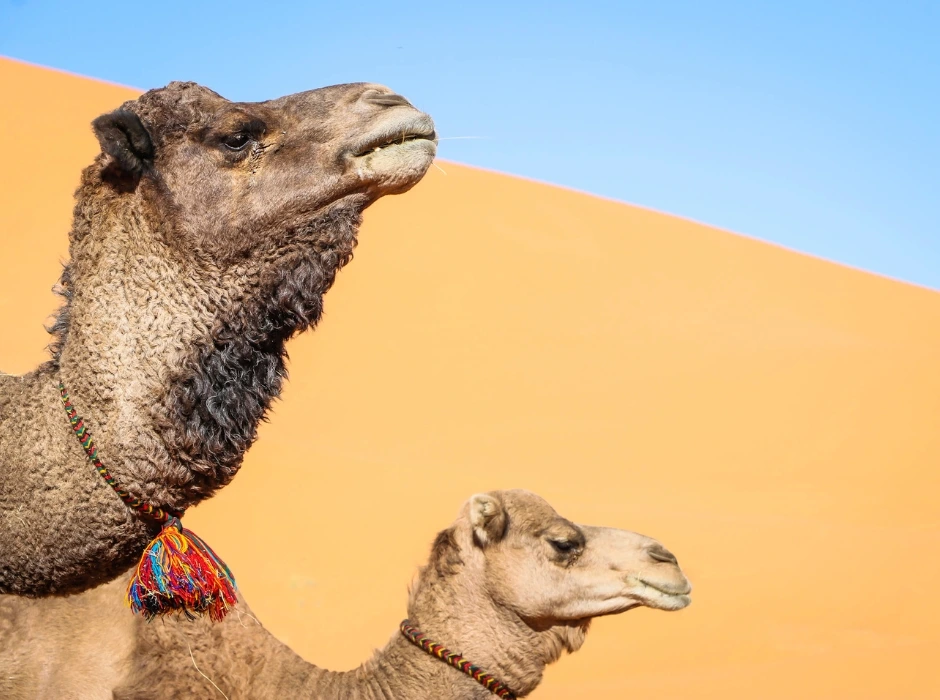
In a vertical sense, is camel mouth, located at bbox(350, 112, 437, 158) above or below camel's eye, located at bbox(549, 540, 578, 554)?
below

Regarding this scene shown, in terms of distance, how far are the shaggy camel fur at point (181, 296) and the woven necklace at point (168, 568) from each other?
28mm

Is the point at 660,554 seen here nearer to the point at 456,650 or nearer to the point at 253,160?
the point at 456,650

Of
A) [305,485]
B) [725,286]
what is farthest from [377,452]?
[725,286]

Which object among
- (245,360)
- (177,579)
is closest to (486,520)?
(177,579)

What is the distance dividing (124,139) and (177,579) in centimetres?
109

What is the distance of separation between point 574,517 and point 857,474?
20.8 feet

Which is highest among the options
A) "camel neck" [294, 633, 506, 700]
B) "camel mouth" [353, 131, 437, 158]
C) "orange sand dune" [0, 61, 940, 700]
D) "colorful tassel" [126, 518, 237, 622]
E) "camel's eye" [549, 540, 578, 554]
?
"orange sand dune" [0, 61, 940, 700]

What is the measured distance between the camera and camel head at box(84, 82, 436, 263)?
2502 millimetres

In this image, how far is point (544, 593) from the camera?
4.45 metres

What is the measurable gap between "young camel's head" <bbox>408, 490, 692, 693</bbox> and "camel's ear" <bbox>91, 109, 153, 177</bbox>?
2.39 meters

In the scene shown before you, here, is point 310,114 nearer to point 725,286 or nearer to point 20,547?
point 20,547

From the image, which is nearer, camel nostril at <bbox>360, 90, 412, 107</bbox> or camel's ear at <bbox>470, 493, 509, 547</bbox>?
camel nostril at <bbox>360, 90, 412, 107</bbox>

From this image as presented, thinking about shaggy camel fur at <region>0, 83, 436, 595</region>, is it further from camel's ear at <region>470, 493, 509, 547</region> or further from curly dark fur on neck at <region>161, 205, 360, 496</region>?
camel's ear at <region>470, 493, 509, 547</region>

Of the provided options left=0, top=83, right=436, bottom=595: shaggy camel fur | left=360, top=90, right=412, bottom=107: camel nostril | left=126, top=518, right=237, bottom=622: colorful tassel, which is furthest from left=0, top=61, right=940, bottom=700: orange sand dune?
left=360, top=90, right=412, bottom=107: camel nostril
